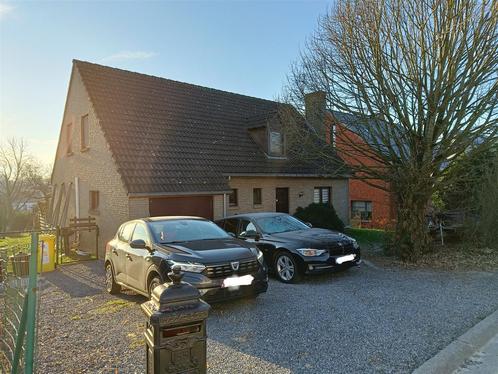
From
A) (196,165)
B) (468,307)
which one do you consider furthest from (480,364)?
(196,165)

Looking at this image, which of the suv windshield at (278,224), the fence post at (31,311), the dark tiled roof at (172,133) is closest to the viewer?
the fence post at (31,311)

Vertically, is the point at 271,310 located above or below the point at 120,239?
below

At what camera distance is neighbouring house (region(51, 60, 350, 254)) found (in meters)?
12.5

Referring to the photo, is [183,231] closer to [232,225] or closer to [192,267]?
[192,267]

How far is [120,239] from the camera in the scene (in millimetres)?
8180

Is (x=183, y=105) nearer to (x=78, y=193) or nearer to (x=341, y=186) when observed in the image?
(x=78, y=193)

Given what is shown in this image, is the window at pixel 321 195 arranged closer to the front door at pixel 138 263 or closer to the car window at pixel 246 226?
the car window at pixel 246 226

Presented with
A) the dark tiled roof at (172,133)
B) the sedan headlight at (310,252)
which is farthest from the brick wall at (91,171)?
the sedan headlight at (310,252)

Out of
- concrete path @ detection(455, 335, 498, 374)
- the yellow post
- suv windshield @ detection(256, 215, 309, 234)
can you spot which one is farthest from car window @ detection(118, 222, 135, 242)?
concrete path @ detection(455, 335, 498, 374)

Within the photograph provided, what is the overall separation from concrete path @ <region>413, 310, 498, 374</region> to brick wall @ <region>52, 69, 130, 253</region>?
9149mm

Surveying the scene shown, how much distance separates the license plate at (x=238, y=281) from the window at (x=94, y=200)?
9465 mm

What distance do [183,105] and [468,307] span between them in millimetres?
13435

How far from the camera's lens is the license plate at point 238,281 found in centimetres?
609

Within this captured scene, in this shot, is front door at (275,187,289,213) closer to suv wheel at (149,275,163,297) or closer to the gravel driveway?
the gravel driveway
